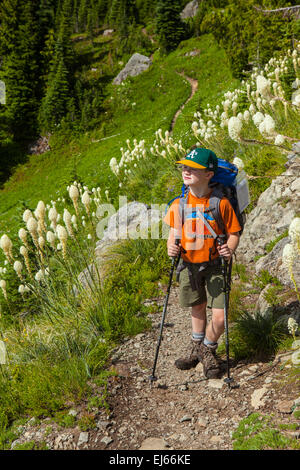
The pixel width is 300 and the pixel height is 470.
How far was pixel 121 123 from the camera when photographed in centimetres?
2992

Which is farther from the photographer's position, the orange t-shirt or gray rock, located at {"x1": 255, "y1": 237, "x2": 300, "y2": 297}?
gray rock, located at {"x1": 255, "y1": 237, "x2": 300, "y2": 297}

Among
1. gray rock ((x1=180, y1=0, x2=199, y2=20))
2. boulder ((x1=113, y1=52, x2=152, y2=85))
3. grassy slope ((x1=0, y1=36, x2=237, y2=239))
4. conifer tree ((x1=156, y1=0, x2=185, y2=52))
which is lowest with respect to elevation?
grassy slope ((x1=0, y1=36, x2=237, y2=239))

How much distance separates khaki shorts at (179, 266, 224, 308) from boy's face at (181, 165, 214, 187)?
A: 84cm

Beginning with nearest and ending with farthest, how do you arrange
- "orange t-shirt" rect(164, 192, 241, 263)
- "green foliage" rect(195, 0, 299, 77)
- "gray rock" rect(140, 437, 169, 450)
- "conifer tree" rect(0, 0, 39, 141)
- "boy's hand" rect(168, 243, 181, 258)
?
"gray rock" rect(140, 437, 169, 450), "orange t-shirt" rect(164, 192, 241, 263), "boy's hand" rect(168, 243, 181, 258), "green foliage" rect(195, 0, 299, 77), "conifer tree" rect(0, 0, 39, 141)

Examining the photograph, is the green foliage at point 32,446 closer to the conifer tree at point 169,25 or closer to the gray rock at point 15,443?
the gray rock at point 15,443

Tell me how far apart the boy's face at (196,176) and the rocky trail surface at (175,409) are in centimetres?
179

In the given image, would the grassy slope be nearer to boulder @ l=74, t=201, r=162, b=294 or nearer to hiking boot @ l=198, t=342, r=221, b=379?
boulder @ l=74, t=201, r=162, b=294

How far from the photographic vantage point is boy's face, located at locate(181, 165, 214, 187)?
323 centimetres

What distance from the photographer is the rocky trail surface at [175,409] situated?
291cm

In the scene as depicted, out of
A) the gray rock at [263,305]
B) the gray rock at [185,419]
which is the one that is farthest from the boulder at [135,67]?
the gray rock at [185,419]

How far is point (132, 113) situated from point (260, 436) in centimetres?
3054

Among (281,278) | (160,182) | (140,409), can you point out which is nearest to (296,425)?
(140,409)

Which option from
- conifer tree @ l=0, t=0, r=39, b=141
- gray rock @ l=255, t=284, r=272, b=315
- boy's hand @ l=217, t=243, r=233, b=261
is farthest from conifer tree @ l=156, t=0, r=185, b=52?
boy's hand @ l=217, t=243, r=233, b=261
